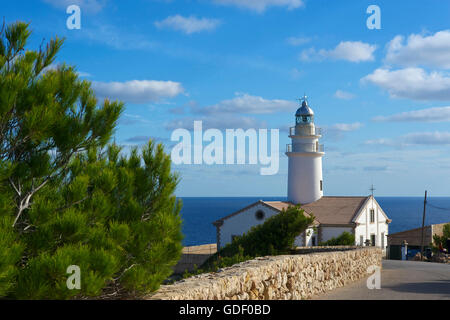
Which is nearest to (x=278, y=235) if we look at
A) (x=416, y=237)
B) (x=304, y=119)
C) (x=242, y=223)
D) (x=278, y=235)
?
(x=278, y=235)

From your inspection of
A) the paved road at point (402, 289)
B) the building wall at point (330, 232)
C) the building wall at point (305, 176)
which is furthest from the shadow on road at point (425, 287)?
the building wall at point (305, 176)

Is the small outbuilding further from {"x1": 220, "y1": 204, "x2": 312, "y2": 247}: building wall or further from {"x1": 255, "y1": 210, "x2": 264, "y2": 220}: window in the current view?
{"x1": 255, "y1": 210, "x2": 264, "y2": 220}: window

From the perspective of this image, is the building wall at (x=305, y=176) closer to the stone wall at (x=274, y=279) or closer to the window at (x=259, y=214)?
the window at (x=259, y=214)

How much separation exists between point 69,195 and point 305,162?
1414 inches

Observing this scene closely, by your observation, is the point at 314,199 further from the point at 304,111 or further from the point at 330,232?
the point at 304,111

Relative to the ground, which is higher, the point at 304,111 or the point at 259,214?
the point at 304,111

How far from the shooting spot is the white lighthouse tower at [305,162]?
41.3 m

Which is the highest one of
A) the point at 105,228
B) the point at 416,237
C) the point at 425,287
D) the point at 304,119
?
A: the point at 304,119

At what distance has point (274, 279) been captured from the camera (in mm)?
9945

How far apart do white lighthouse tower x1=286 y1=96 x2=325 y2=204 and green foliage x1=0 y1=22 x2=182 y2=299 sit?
34086 millimetres

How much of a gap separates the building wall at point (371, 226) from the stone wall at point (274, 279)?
2286 cm
